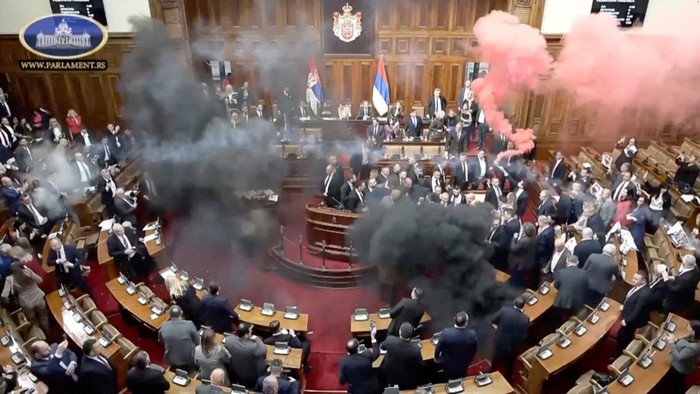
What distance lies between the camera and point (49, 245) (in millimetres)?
9727

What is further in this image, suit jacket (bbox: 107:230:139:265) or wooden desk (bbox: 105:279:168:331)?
suit jacket (bbox: 107:230:139:265)

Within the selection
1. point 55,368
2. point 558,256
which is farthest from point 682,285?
point 55,368

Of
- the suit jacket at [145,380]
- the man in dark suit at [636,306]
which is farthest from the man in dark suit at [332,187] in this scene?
the suit jacket at [145,380]

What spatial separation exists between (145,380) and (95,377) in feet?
2.28

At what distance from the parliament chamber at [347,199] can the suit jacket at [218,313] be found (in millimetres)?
30

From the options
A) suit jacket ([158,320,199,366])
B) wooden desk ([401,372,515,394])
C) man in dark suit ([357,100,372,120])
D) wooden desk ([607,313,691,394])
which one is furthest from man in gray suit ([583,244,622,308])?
man in dark suit ([357,100,372,120])

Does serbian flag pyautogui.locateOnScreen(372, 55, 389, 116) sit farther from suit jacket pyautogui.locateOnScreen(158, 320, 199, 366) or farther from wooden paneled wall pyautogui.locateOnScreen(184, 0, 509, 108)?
suit jacket pyautogui.locateOnScreen(158, 320, 199, 366)

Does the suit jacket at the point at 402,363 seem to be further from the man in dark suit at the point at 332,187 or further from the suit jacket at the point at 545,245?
the man in dark suit at the point at 332,187

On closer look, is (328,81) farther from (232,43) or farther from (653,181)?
(653,181)

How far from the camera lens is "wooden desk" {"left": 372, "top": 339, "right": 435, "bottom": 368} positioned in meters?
7.34

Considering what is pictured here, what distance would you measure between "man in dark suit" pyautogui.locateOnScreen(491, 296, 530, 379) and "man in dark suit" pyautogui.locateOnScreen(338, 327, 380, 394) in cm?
182

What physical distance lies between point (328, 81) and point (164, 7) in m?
4.83

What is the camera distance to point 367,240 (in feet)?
32.6

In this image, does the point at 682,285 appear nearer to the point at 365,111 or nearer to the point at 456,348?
the point at 456,348
